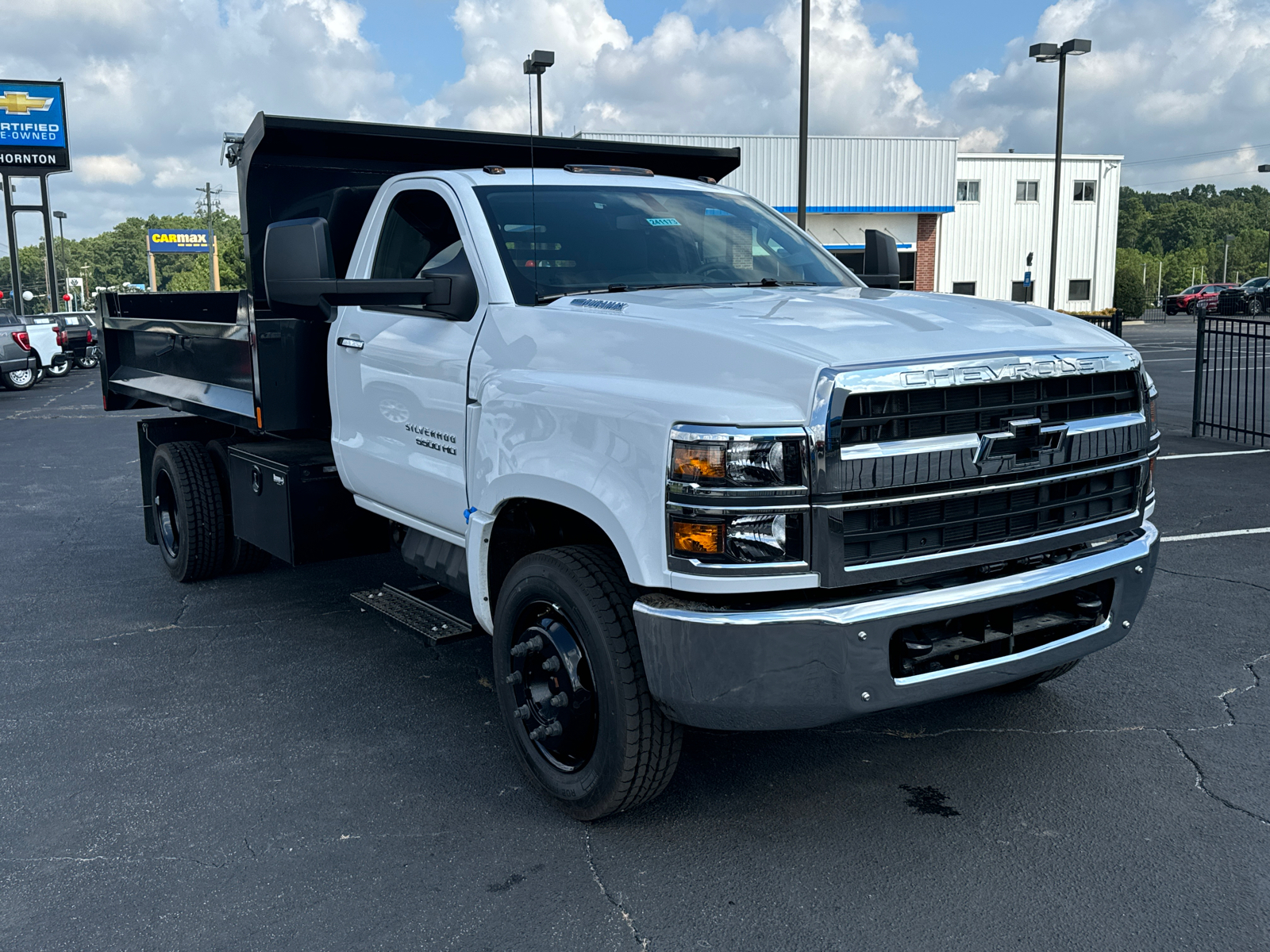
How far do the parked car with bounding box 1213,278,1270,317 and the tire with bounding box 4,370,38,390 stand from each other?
45.4 metres

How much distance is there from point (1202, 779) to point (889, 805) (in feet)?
3.77

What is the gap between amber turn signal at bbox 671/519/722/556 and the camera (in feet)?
10.1

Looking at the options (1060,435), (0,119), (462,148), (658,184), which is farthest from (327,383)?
(0,119)

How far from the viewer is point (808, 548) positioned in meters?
3.10

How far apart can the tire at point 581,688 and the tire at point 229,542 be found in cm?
334

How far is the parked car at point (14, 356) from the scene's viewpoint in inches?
960

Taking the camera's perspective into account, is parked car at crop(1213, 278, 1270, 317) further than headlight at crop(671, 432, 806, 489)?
Yes

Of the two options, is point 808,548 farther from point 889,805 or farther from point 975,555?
point 889,805

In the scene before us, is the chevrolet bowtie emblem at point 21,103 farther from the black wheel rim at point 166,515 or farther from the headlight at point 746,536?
the headlight at point 746,536

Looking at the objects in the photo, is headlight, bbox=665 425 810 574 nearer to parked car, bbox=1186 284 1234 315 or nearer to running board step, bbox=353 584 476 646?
running board step, bbox=353 584 476 646

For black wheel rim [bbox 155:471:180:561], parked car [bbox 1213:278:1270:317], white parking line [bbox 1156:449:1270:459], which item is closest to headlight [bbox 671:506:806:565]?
black wheel rim [bbox 155:471:180:561]

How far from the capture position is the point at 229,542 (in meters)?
6.94

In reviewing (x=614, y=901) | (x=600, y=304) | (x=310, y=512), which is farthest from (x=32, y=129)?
(x=614, y=901)

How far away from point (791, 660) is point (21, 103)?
52.9 meters
